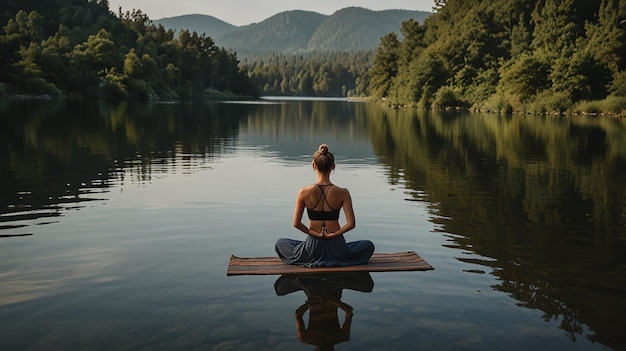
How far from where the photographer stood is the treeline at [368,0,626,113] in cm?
8131

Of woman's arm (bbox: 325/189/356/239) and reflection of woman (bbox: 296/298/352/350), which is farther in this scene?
woman's arm (bbox: 325/189/356/239)

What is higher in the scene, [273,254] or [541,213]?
[541,213]

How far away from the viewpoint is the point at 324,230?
10266mm

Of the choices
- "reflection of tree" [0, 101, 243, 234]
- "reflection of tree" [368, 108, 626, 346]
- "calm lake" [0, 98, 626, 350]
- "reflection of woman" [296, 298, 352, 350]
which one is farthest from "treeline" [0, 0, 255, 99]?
"reflection of woman" [296, 298, 352, 350]

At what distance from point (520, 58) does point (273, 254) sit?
85525 mm

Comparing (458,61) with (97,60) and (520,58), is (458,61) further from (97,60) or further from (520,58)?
(97,60)

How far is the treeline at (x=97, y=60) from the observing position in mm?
111500

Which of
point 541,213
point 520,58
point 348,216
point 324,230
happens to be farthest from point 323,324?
point 520,58

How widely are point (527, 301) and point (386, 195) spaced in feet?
33.5

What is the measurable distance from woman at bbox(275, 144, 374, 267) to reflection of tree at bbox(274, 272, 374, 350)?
0.33m

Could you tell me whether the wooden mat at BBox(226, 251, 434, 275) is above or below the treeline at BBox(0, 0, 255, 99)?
below

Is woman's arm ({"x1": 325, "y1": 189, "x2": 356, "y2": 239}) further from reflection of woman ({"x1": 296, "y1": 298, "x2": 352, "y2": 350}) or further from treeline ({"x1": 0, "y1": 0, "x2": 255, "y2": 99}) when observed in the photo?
treeline ({"x1": 0, "y1": 0, "x2": 255, "y2": 99})

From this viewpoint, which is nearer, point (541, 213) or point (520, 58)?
point (541, 213)

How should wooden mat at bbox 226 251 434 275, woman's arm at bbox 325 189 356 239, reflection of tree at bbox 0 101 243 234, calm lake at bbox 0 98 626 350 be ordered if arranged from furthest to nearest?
reflection of tree at bbox 0 101 243 234
woman's arm at bbox 325 189 356 239
wooden mat at bbox 226 251 434 275
calm lake at bbox 0 98 626 350
